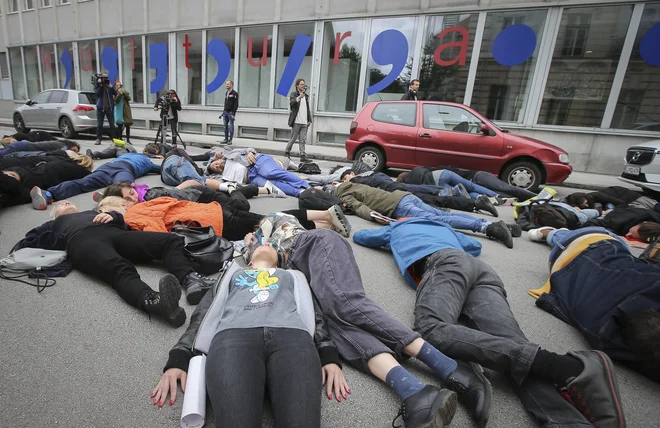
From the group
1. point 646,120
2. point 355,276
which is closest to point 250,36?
point 646,120

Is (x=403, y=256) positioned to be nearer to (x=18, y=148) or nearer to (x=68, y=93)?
(x=18, y=148)

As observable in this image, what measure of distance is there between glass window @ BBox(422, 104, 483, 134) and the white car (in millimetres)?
3001

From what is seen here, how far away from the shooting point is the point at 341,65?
13.9 meters

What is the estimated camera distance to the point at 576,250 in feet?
8.50

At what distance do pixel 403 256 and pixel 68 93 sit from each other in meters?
14.6

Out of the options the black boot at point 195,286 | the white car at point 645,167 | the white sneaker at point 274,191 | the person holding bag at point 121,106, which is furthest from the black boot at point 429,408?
the person holding bag at point 121,106

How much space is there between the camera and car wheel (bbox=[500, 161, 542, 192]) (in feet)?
23.8

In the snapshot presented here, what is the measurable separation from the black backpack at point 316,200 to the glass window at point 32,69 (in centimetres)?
2498

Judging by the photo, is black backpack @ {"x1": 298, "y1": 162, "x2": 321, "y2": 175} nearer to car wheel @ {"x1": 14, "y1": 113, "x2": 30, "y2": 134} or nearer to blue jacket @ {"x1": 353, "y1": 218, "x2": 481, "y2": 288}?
blue jacket @ {"x1": 353, "y1": 218, "x2": 481, "y2": 288}

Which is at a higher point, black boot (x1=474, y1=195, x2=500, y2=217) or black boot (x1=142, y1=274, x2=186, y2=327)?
black boot (x1=474, y1=195, x2=500, y2=217)

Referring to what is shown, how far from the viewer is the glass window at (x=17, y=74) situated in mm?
21734

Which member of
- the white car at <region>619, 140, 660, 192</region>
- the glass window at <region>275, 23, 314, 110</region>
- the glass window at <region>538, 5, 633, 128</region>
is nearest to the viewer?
the white car at <region>619, 140, 660, 192</region>

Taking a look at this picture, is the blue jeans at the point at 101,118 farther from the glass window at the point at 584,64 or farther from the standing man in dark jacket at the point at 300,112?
the glass window at the point at 584,64

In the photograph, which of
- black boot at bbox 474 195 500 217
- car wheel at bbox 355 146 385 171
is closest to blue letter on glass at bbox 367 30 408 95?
car wheel at bbox 355 146 385 171
